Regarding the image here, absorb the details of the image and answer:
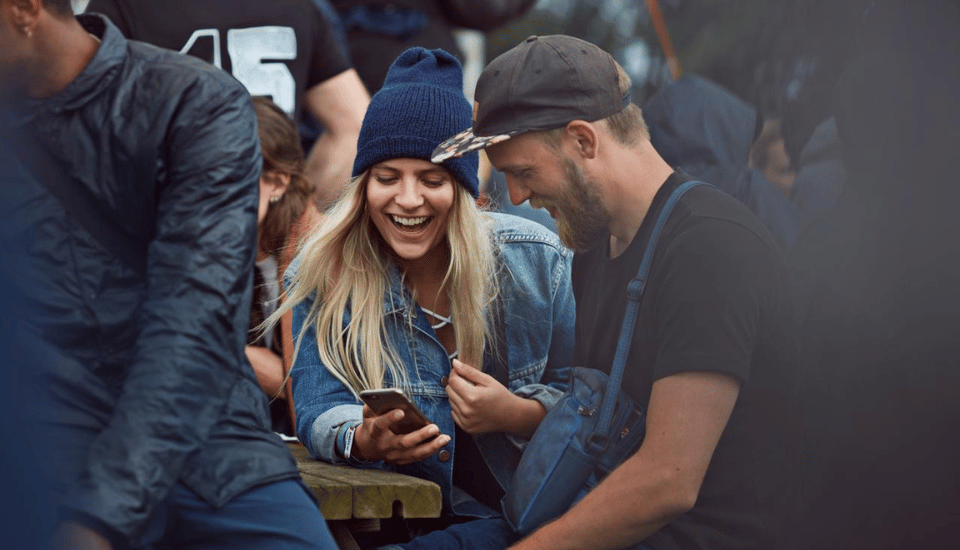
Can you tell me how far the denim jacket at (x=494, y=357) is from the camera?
2.92 metres

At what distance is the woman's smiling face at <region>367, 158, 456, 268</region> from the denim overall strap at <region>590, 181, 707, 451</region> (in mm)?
655

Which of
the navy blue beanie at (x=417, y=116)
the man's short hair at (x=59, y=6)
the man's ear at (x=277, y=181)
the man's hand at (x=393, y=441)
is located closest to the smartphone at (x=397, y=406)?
the man's hand at (x=393, y=441)

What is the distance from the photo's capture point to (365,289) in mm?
3008

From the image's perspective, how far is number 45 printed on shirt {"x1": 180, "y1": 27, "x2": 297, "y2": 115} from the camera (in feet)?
12.3

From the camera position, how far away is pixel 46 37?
1989 millimetres

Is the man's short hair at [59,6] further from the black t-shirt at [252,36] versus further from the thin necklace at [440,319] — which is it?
the black t-shirt at [252,36]

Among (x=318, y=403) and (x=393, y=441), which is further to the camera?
(x=318, y=403)

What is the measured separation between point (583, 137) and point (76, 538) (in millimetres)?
1290

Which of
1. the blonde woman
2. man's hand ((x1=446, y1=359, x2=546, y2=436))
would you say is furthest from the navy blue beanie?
man's hand ((x1=446, y1=359, x2=546, y2=436))

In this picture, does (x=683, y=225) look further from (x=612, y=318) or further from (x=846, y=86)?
(x=846, y=86)

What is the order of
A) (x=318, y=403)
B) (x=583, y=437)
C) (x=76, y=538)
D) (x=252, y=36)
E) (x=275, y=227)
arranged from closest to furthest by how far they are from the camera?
(x=76, y=538) → (x=583, y=437) → (x=318, y=403) → (x=275, y=227) → (x=252, y=36)

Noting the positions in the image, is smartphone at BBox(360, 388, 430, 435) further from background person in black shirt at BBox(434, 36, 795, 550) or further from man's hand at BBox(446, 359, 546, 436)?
background person in black shirt at BBox(434, 36, 795, 550)

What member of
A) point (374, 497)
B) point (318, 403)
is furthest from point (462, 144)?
point (374, 497)

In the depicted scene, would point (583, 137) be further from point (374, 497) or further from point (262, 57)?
point (262, 57)
